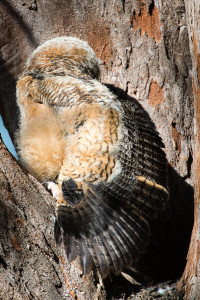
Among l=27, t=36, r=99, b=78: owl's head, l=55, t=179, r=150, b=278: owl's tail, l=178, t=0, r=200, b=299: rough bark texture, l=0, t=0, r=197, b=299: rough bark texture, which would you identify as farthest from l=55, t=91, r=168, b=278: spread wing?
l=27, t=36, r=99, b=78: owl's head

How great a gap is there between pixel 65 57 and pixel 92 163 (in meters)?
1.18

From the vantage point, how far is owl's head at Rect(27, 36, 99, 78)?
3.07 meters

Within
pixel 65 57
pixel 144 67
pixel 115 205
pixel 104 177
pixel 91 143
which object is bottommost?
pixel 115 205

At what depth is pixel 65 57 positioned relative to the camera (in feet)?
10.3

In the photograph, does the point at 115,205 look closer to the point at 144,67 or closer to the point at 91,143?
the point at 91,143

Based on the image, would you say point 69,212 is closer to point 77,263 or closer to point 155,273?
point 77,263

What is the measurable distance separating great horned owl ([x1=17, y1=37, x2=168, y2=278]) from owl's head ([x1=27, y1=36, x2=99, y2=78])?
106 millimetres

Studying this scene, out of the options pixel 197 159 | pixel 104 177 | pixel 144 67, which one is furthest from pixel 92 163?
pixel 144 67

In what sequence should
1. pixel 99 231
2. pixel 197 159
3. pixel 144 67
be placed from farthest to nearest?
pixel 144 67 → pixel 99 231 → pixel 197 159

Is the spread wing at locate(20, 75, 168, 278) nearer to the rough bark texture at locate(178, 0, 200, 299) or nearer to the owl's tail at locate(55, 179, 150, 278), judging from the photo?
the owl's tail at locate(55, 179, 150, 278)

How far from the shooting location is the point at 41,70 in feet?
9.94

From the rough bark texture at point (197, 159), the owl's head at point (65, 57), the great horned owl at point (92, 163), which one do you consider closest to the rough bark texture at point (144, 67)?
the owl's head at point (65, 57)

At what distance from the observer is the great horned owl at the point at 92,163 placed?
2.23 meters

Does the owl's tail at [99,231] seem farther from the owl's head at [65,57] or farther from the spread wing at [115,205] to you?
the owl's head at [65,57]
